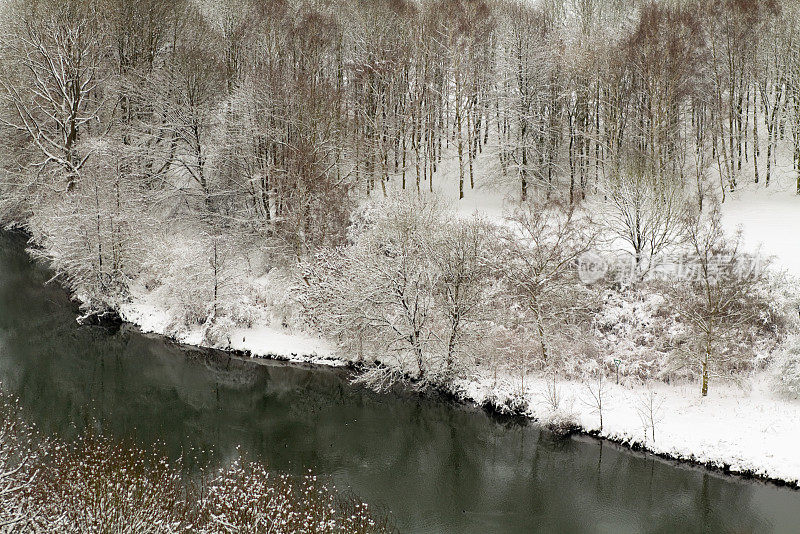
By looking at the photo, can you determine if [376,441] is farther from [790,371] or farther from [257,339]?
[790,371]

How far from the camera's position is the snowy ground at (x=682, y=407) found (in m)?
19.9

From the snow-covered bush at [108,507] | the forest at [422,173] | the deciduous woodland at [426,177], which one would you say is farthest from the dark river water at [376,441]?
the snow-covered bush at [108,507]

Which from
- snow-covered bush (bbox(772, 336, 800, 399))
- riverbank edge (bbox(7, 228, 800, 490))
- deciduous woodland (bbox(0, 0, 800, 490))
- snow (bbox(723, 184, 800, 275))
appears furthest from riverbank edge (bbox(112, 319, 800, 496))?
snow (bbox(723, 184, 800, 275))

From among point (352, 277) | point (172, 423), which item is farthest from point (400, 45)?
point (172, 423)

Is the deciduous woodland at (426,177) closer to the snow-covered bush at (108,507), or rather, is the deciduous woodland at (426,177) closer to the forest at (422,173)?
the forest at (422,173)

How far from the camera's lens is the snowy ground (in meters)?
19.9

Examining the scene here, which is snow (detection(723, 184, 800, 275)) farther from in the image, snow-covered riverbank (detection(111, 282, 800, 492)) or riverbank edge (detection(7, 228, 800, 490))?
riverbank edge (detection(7, 228, 800, 490))

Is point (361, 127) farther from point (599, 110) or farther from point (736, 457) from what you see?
point (736, 457)

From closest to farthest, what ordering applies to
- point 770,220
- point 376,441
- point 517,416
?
point 376,441 → point 517,416 → point 770,220

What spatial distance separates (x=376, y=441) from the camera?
22.5m

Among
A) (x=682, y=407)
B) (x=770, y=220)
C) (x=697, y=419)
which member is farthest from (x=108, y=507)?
(x=770, y=220)

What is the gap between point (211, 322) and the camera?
3080 centimetres

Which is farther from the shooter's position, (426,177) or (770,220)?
(426,177)

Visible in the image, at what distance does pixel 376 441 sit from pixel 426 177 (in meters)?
24.4
